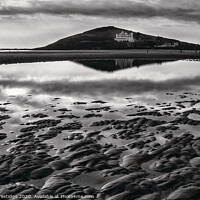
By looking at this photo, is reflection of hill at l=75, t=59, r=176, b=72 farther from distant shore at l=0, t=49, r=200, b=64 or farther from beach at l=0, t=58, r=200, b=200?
beach at l=0, t=58, r=200, b=200

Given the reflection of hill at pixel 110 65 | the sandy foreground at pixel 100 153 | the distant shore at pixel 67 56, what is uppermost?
the distant shore at pixel 67 56

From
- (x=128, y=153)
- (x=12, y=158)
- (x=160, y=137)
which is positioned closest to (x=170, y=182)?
(x=128, y=153)

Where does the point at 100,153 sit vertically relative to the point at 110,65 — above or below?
below

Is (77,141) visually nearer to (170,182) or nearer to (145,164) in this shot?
(145,164)

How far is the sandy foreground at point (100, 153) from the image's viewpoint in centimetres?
681

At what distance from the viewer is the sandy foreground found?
6812mm

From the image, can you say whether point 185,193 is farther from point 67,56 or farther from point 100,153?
point 67,56

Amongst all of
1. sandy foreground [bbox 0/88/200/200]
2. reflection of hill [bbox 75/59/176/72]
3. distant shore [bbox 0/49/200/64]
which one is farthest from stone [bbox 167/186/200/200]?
distant shore [bbox 0/49/200/64]

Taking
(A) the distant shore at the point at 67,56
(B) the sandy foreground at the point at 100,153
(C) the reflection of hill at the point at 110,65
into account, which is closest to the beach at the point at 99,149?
(B) the sandy foreground at the point at 100,153

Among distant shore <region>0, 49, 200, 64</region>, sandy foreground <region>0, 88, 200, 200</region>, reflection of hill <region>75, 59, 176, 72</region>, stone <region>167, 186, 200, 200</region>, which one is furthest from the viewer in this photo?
distant shore <region>0, 49, 200, 64</region>

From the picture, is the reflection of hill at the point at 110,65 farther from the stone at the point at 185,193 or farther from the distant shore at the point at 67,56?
the stone at the point at 185,193

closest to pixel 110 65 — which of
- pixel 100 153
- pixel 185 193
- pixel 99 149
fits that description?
pixel 99 149

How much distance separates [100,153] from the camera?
937cm

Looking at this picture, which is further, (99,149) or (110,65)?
(110,65)
